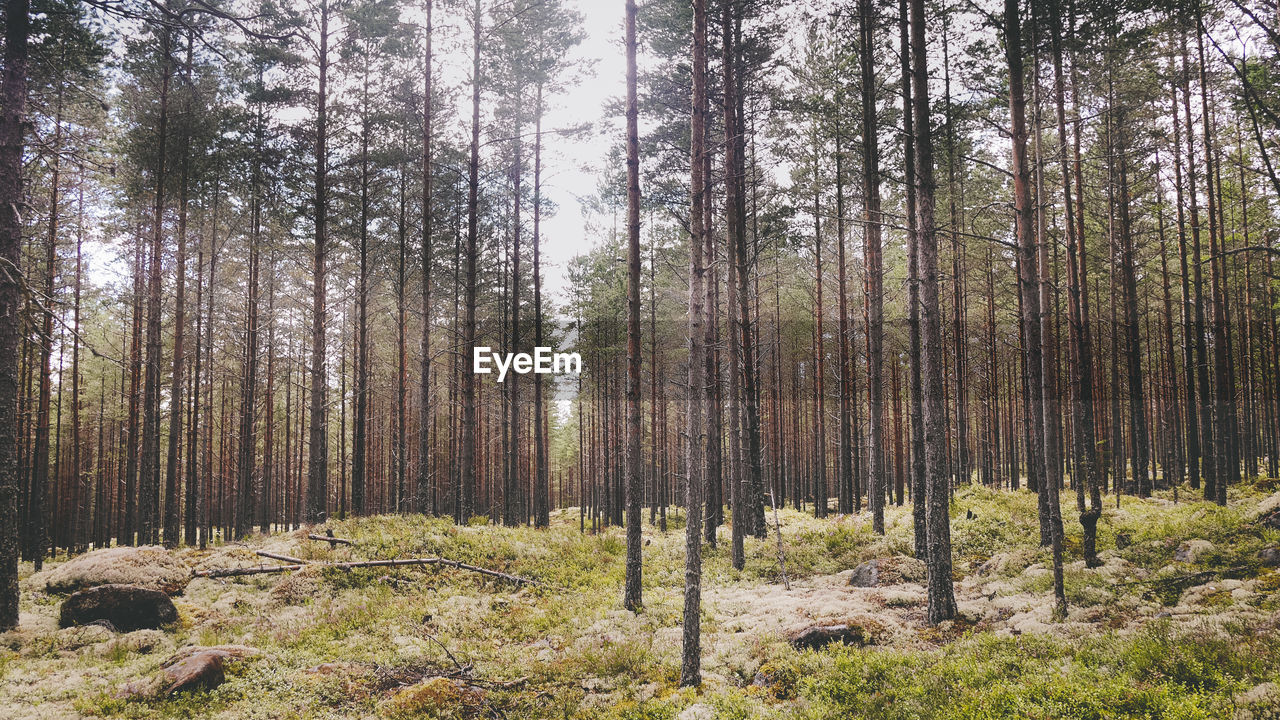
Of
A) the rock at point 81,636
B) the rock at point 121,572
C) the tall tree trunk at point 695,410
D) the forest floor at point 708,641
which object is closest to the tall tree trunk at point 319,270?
the forest floor at point 708,641

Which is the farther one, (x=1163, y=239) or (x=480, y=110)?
(x=1163, y=239)

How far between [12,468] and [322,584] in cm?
531

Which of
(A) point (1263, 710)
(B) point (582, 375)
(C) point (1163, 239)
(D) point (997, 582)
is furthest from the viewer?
(B) point (582, 375)

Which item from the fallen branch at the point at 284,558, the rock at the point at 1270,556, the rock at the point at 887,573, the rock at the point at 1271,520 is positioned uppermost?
the rock at the point at 1271,520

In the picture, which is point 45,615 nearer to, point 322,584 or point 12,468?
point 12,468

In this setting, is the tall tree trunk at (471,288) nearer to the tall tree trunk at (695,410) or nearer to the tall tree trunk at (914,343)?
the tall tree trunk at (695,410)

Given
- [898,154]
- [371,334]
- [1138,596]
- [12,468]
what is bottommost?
[1138,596]

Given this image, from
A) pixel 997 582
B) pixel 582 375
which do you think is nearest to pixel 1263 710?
pixel 997 582

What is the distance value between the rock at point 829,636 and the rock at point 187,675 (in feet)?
26.8

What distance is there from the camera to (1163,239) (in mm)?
20812

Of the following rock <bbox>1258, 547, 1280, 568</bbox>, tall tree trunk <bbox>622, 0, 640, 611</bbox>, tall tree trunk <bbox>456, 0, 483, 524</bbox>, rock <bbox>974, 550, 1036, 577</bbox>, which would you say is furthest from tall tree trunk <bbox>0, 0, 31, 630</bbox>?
rock <bbox>1258, 547, 1280, 568</bbox>

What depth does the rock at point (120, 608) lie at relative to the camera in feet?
30.2

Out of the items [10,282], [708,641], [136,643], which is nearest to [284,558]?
[136,643]

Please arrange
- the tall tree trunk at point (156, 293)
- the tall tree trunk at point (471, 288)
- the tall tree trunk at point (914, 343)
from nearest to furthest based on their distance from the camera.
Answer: the tall tree trunk at point (914, 343)
the tall tree trunk at point (156, 293)
the tall tree trunk at point (471, 288)
